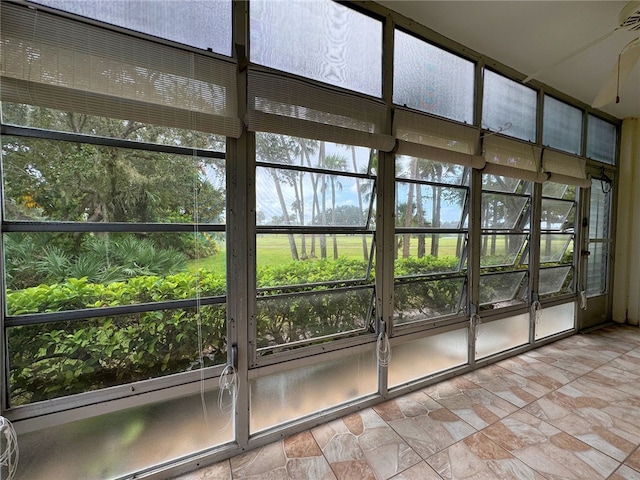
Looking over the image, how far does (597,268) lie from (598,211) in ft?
2.69

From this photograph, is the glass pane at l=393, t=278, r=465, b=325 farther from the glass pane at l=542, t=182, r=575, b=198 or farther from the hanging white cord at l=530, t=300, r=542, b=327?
the glass pane at l=542, t=182, r=575, b=198

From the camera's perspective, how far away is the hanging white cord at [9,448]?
115 cm

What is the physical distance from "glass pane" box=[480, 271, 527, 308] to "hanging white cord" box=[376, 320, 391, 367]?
4.10ft

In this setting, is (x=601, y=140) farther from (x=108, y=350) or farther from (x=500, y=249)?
(x=108, y=350)

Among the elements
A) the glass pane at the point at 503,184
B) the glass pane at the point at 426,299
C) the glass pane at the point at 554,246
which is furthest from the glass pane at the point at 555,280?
the glass pane at the point at 426,299

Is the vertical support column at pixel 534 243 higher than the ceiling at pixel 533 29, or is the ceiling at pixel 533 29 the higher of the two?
the ceiling at pixel 533 29

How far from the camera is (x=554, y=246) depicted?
10.7ft

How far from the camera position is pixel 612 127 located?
12.3 feet

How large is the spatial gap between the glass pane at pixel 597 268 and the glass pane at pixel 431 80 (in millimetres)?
3022

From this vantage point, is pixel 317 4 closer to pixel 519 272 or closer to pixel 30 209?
pixel 30 209

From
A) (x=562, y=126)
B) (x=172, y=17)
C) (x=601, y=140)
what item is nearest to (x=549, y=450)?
(x=172, y=17)

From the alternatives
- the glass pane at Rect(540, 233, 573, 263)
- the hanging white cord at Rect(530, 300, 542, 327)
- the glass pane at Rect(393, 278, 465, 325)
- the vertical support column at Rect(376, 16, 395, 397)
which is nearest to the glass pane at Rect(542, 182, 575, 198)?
the glass pane at Rect(540, 233, 573, 263)

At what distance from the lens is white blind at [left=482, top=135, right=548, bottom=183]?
8.14 feet

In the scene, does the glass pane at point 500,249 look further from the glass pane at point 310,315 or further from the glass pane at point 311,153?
the glass pane at point 311,153
